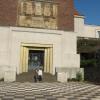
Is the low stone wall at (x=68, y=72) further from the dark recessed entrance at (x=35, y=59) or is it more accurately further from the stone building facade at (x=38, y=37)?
the dark recessed entrance at (x=35, y=59)

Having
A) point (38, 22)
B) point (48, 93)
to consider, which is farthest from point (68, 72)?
point (48, 93)

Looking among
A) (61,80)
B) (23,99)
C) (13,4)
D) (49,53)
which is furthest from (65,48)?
(23,99)

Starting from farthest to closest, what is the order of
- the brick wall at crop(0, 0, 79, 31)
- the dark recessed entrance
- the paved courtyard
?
the dark recessed entrance
the brick wall at crop(0, 0, 79, 31)
the paved courtyard

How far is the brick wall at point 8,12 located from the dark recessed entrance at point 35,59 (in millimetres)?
4561

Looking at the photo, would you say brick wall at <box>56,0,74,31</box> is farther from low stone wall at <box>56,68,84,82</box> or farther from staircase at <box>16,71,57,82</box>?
staircase at <box>16,71,57,82</box>

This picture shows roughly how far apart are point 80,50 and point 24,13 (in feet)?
34.0

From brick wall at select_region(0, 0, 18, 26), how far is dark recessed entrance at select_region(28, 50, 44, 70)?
4.56 metres

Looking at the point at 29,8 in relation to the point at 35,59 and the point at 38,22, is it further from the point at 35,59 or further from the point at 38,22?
the point at 35,59

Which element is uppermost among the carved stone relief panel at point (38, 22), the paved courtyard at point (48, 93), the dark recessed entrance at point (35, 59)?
the carved stone relief panel at point (38, 22)

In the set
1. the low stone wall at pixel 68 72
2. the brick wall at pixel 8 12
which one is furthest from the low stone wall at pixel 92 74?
the brick wall at pixel 8 12

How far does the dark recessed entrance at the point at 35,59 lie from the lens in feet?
119

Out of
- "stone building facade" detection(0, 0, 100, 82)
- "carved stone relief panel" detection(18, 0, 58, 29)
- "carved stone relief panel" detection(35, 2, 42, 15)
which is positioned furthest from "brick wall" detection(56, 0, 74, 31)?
"carved stone relief panel" detection(35, 2, 42, 15)

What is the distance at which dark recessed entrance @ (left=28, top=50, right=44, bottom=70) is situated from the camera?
36.2 meters

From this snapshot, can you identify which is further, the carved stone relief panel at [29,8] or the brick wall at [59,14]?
the carved stone relief panel at [29,8]
